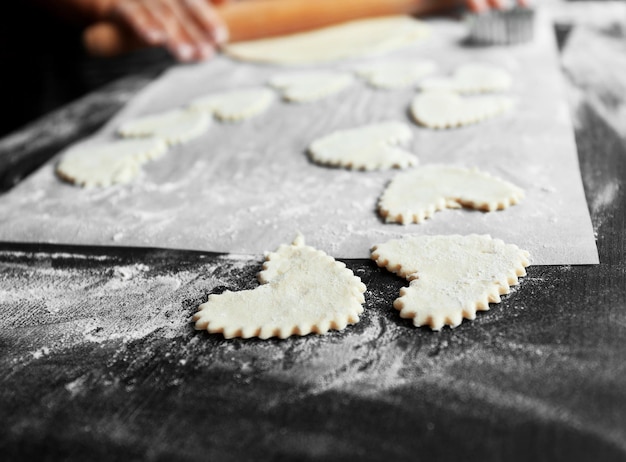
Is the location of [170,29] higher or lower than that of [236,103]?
higher

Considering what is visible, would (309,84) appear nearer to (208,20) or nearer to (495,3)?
(208,20)

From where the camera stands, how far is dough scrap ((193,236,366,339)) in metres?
1.24

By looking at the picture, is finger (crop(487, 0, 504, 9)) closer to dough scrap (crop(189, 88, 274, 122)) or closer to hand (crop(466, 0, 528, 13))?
hand (crop(466, 0, 528, 13))

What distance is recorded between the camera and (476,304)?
123cm

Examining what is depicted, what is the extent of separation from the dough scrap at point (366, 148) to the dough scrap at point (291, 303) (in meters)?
0.55

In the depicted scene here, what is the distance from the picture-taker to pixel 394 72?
8.60ft

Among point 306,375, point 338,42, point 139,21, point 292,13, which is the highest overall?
point 139,21

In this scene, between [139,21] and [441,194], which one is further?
[139,21]

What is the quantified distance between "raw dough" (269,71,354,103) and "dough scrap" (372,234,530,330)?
117 cm

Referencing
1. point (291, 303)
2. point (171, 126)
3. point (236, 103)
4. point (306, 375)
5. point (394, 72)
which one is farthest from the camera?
point (394, 72)

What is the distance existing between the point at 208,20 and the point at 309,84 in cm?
87

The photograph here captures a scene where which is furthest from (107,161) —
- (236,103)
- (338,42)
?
(338,42)

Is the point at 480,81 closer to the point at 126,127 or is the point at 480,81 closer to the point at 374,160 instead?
the point at 374,160

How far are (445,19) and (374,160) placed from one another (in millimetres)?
1830
